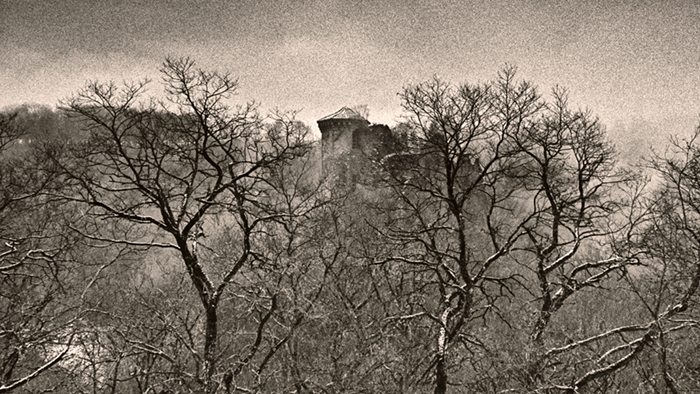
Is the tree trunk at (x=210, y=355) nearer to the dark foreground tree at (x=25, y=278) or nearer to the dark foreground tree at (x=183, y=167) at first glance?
the dark foreground tree at (x=183, y=167)

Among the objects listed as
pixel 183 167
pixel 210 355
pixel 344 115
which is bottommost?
pixel 210 355

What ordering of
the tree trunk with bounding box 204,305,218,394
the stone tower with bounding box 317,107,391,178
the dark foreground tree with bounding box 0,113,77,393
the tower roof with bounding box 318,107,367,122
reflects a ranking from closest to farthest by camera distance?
the tree trunk with bounding box 204,305,218,394, the dark foreground tree with bounding box 0,113,77,393, the stone tower with bounding box 317,107,391,178, the tower roof with bounding box 318,107,367,122

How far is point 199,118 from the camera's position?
27.3 ft

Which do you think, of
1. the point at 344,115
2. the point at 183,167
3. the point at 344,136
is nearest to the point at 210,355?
the point at 183,167

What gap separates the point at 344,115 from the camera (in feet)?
108

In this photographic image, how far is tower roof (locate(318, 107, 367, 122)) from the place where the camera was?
1287 inches

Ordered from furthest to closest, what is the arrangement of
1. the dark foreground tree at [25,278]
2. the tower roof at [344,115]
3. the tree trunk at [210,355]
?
the tower roof at [344,115] < the dark foreground tree at [25,278] < the tree trunk at [210,355]

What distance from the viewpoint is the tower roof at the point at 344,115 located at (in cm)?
3269

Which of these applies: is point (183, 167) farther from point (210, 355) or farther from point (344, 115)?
point (344, 115)

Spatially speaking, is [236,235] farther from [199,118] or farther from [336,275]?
[199,118]

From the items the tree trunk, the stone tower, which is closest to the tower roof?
the stone tower

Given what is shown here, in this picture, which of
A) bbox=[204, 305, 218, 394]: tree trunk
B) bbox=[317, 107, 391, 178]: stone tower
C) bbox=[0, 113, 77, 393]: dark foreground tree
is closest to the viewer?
bbox=[204, 305, 218, 394]: tree trunk

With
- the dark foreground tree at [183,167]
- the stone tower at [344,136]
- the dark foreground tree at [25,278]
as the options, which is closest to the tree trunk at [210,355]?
the dark foreground tree at [183,167]

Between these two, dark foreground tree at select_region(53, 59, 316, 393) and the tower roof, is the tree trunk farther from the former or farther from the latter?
the tower roof
